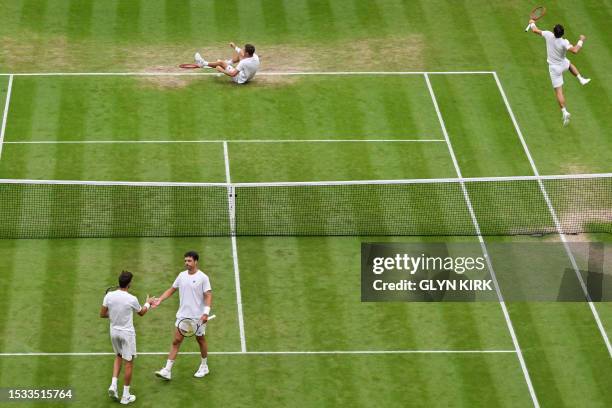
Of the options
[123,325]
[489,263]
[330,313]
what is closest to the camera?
[123,325]

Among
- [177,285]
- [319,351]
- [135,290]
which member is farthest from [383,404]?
[135,290]

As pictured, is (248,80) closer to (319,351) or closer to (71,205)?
(71,205)

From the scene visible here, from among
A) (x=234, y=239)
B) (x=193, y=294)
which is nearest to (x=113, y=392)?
(x=193, y=294)

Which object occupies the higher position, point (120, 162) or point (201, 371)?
point (120, 162)

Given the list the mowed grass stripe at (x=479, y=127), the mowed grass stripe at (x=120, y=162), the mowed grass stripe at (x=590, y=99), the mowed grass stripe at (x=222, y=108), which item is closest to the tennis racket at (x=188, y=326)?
the mowed grass stripe at (x=120, y=162)

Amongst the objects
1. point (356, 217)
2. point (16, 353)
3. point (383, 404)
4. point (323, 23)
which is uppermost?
point (323, 23)

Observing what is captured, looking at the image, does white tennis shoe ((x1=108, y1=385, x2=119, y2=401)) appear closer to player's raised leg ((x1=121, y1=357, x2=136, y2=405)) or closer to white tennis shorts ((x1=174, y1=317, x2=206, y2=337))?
player's raised leg ((x1=121, y1=357, x2=136, y2=405))

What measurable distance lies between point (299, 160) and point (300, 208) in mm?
2297

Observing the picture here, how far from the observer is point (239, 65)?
1458 inches

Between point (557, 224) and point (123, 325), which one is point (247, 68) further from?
point (123, 325)

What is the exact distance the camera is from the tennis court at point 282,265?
26547 mm

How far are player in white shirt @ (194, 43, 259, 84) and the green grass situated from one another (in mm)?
329

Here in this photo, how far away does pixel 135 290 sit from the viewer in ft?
95.1

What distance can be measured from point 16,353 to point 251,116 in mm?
10961
